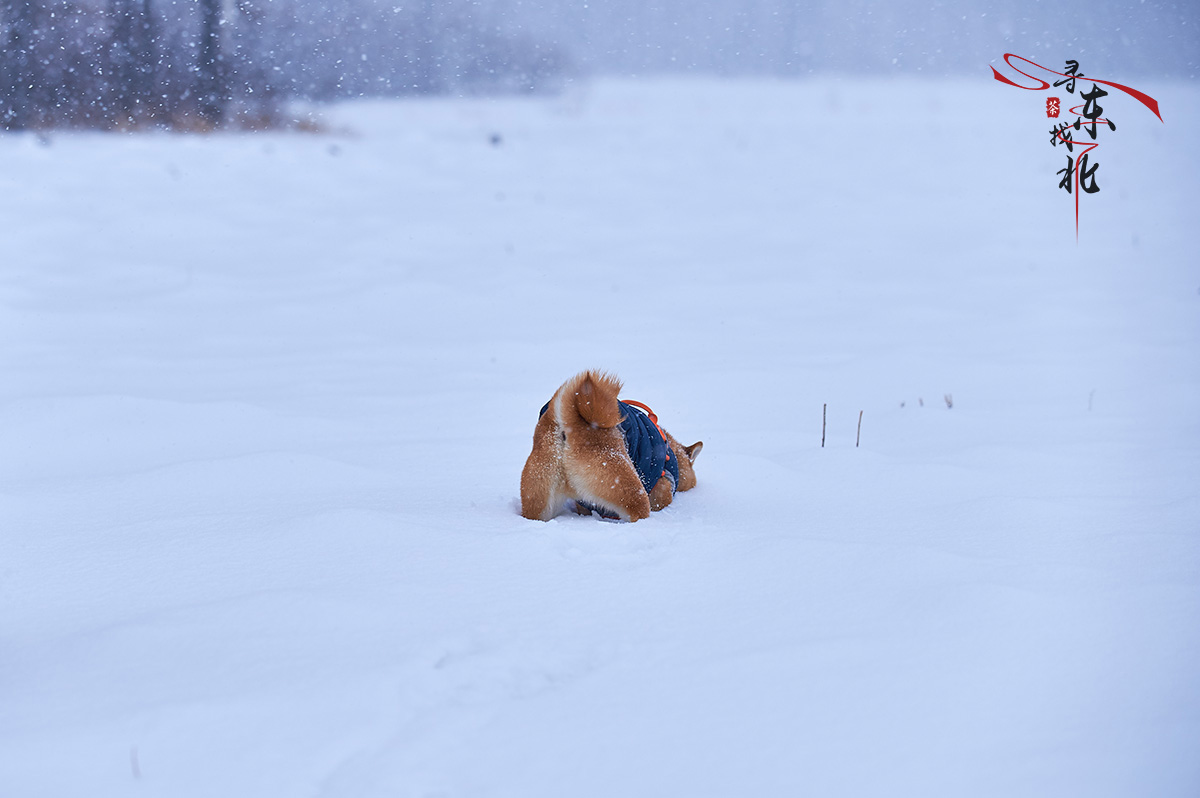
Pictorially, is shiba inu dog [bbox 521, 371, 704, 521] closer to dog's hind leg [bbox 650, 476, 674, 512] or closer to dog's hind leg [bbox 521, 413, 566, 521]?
dog's hind leg [bbox 521, 413, 566, 521]

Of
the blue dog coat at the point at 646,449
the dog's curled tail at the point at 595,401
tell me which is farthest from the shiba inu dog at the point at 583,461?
the blue dog coat at the point at 646,449

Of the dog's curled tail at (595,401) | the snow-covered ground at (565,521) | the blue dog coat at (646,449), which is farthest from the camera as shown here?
the blue dog coat at (646,449)

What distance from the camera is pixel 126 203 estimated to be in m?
8.48

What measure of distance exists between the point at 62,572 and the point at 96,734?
2.77 ft

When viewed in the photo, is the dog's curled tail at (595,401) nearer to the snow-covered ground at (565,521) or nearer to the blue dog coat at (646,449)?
the blue dog coat at (646,449)

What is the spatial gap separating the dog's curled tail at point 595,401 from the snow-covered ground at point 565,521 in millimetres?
333

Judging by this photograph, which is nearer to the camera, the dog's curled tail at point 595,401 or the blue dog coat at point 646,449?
the dog's curled tail at point 595,401

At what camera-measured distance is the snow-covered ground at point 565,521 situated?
1.54 metres

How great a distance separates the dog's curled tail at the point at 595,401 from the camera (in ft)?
8.60

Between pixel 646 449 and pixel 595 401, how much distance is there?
35 cm

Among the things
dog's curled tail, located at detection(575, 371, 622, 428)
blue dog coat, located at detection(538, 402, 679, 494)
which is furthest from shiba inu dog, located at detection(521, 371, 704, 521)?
blue dog coat, located at detection(538, 402, 679, 494)

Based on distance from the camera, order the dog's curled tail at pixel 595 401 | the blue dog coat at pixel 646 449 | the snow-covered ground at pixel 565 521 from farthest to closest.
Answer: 1. the blue dog coat at pixel 646 449
2. the dog's curled tail at pixel 595 401
3. the snow-covered ground at pixel 565 521

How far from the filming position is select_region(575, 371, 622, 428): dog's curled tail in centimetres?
262

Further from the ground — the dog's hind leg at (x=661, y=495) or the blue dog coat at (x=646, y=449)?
the blue dog coat at (x=646, y=449)
